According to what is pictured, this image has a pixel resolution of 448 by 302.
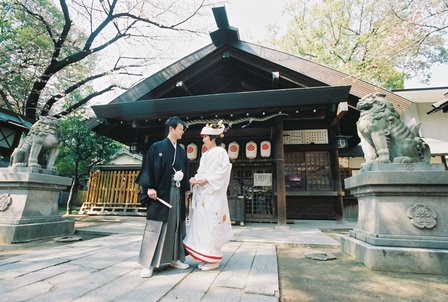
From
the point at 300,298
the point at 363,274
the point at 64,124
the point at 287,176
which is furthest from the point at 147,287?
the point at 64,124

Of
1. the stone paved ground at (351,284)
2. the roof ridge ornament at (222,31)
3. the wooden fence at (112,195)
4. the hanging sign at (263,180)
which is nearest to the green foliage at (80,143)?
the wooden fence at (112,195)

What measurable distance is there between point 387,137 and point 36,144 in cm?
712

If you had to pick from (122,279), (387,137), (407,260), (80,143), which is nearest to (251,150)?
(387,137)

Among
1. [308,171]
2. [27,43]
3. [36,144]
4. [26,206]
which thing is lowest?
[26,206]

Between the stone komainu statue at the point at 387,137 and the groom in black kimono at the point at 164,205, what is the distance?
9.64 feet

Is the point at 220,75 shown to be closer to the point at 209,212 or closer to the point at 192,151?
the point at 192,151

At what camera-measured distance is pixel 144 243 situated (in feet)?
8.95

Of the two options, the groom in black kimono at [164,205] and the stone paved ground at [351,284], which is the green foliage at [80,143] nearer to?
the groom in black kimono at [164,205]

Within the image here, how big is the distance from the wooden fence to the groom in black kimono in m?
8.50

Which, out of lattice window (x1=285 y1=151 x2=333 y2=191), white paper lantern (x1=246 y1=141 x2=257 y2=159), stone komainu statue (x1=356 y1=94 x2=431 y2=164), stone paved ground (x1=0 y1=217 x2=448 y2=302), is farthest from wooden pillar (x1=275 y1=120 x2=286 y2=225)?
stone komainu statue (x1=356 y1=94 x2=431 y2=164)

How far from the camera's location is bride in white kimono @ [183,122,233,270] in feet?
9.16

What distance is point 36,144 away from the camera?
526 centimetres

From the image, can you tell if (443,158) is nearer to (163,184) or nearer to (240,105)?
(240,105)

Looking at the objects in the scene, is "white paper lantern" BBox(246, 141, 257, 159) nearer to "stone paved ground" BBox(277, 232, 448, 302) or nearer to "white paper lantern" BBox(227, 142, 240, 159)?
"white paper lantern" BBox(227, 142, 240, 159)
